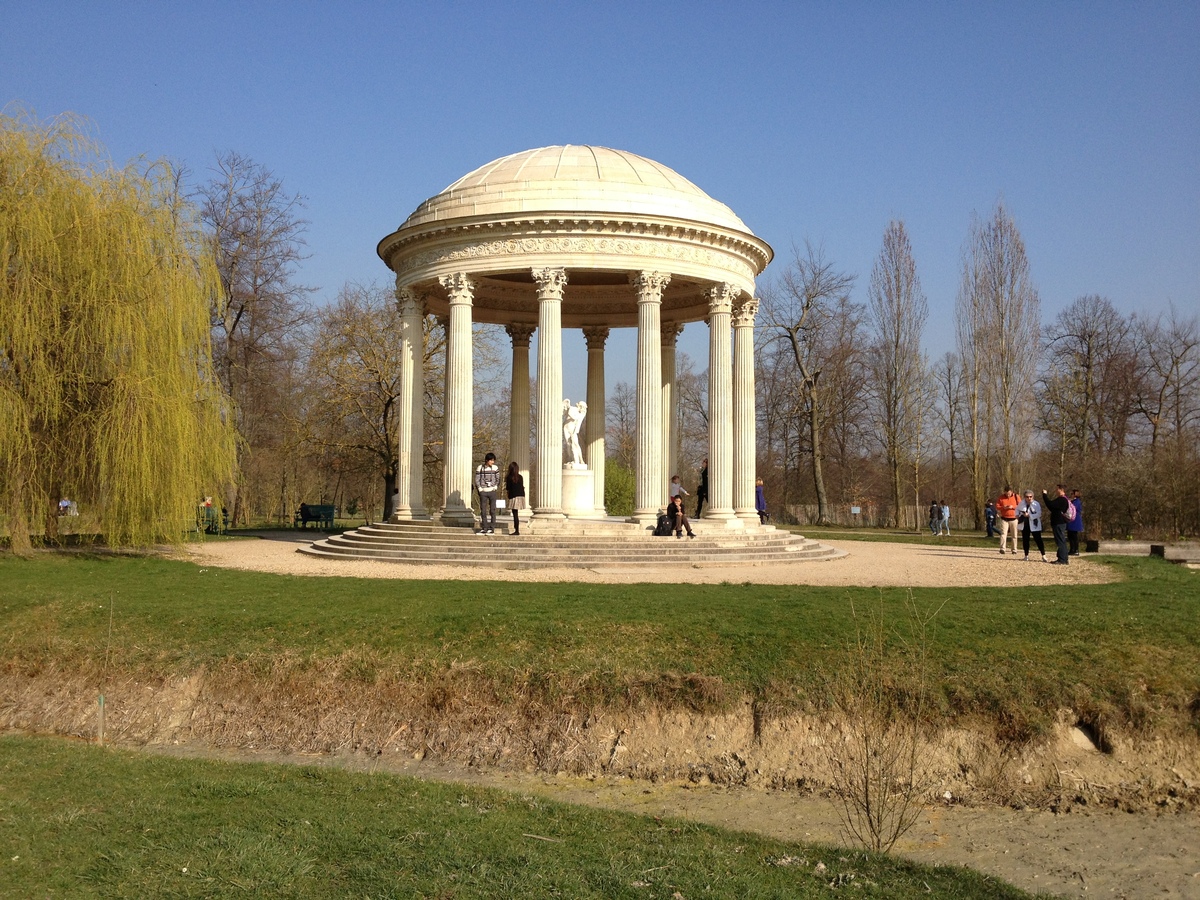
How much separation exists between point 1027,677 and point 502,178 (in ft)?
72.8

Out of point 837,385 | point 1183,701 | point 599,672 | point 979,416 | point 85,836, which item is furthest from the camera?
point 837,385

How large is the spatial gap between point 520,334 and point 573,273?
246 inches

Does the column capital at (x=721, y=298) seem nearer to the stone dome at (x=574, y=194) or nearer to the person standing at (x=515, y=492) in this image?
the stone dome at (x=574, y=194)

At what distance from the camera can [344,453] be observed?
A: 44125 mm

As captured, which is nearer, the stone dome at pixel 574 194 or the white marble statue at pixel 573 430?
the stone dome at pixel 574 194

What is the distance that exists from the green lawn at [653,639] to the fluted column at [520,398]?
16823 mm

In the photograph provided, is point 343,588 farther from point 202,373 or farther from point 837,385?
point 837,385

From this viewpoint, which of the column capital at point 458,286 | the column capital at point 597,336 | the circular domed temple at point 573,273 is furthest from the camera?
the column capital at point 597,336

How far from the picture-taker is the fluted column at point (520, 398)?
115 feet

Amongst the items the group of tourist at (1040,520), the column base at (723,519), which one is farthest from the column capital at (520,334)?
the group of tourist at (1040,520)

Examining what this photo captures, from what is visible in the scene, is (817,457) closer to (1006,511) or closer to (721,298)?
(721,298)

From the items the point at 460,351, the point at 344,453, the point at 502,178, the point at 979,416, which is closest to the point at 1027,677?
the point at 460,351

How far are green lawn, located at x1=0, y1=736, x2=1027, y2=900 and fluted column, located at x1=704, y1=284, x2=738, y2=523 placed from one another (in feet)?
66.6

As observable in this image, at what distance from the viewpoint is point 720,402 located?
96.7 ft
